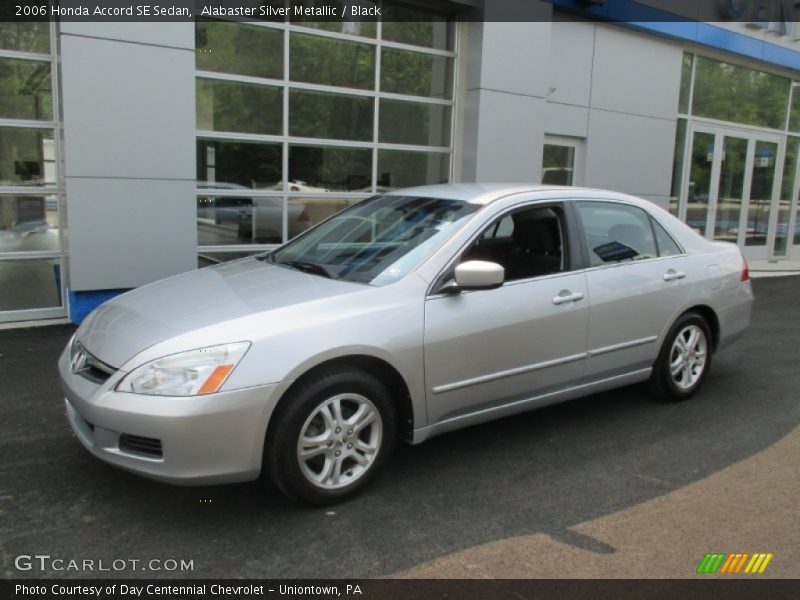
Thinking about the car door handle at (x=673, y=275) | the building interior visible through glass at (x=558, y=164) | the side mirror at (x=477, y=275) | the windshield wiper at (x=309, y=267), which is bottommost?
the car door handle at (x=673, y=275)

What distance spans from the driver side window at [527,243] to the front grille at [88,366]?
2124mm

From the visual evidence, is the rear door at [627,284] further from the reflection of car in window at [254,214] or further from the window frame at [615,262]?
the reflection of car in window at [254,214]

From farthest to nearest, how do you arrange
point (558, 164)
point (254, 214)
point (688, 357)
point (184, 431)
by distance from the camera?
point (558, 164)
point (254, 214)
point (688, 357)
point (184, 431)

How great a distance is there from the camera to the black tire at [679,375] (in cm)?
498

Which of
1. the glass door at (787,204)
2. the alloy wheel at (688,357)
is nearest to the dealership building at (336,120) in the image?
the glass door at (787,204)

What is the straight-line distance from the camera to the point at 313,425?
132 inches

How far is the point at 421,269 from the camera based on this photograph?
12.4 feet

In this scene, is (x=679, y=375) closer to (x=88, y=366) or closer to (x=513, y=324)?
(x=513, y=324)

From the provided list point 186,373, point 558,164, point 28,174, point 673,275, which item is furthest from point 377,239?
point 558,164

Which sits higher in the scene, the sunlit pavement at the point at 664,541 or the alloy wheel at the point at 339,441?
the alloy wheel at the point at 339,441

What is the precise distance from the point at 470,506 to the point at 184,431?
1467mm

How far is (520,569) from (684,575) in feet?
2.30

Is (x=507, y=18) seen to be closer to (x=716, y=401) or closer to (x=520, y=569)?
(x=716, y=401)

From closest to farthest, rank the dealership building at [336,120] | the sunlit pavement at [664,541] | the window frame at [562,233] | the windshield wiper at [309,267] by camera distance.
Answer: the sunlit pavement at [664,541], the window frame at [562,233], the windshield wiper at [309,267], the dealership building at [336,120]
